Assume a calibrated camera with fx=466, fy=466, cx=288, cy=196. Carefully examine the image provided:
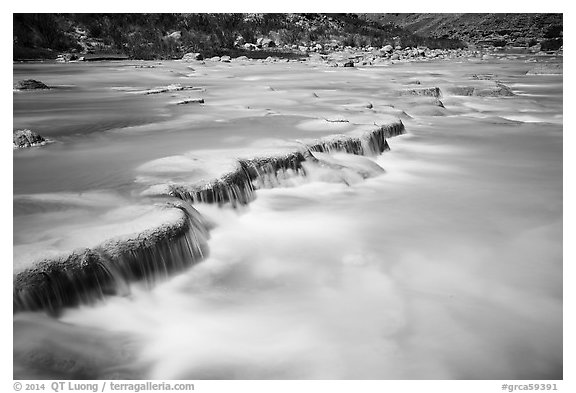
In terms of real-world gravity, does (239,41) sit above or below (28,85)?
above

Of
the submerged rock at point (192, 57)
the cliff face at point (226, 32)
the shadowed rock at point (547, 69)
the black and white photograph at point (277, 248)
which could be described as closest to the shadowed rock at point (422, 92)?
the cliff face at point (226, 32)

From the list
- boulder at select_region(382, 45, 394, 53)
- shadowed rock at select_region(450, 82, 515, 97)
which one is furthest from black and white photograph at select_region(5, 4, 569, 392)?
boulder at select_region(382, 45, 394, 53)

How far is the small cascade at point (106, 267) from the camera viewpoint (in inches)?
101

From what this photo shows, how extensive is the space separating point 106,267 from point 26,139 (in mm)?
3519

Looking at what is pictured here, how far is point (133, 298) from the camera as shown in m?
2.95

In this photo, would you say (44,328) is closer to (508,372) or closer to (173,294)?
(173,294)

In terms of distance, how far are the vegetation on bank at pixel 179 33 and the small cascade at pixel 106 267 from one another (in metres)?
6.59

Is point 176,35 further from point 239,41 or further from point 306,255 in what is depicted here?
point 306,255

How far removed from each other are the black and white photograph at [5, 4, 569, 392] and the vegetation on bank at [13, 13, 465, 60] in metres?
4.69

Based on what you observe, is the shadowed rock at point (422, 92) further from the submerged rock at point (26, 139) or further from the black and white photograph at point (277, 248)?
the submerged rock at point (26, 139)

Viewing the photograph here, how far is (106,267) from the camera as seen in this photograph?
2869 millimetres

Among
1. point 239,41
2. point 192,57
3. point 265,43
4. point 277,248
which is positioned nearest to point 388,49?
point 265,43

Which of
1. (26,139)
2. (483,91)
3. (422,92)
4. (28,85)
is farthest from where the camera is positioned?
(483,91)
